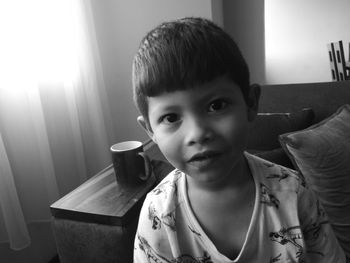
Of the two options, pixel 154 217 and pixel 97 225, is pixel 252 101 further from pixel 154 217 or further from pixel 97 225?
pixel 97 225

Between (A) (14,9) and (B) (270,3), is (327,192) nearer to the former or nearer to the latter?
(A) (14,9)

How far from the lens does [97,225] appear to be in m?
0.81

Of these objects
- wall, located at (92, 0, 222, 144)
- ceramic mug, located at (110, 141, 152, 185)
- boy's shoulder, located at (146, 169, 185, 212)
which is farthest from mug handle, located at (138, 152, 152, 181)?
wall, located at (92, 0, 222, 144)

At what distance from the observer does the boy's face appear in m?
0.47

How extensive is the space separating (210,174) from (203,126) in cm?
8

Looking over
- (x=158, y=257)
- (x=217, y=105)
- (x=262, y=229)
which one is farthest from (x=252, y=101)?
(x=158, y=257)

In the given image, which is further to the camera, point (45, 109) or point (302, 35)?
point (302, 35)

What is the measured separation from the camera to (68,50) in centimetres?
145

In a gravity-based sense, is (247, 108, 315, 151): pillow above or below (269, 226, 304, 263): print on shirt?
above

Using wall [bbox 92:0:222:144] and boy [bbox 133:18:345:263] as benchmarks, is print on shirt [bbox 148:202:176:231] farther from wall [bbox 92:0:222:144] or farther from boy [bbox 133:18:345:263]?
wall [bbox 92:0:222:144]

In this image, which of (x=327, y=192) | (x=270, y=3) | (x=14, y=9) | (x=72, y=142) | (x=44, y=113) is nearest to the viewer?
(x=327, y=192)

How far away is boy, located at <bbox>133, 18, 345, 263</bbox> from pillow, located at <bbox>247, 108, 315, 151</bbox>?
21.5 inches

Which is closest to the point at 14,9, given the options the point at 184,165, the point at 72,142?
the point at 72,142

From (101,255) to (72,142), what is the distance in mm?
863
